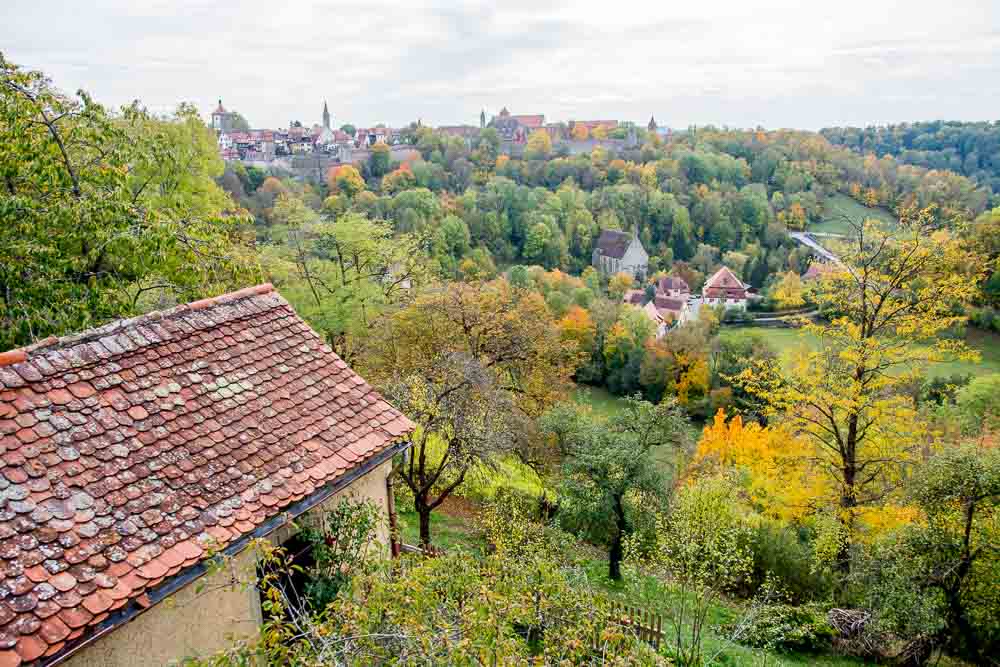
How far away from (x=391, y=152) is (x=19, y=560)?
10915 cm

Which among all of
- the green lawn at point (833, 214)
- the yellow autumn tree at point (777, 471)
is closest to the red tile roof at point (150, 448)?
the yellow autumn tree at point (777, 471)

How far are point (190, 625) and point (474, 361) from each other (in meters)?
11.0

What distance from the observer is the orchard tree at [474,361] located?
47.2ft

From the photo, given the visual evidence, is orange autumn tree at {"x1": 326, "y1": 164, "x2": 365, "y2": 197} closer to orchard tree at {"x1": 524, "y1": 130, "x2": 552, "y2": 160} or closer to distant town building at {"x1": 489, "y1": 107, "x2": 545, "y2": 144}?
orchard tree at {"x1": 524, "y1": 130, "x2": 552, "y2": 160}

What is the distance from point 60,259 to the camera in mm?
9477

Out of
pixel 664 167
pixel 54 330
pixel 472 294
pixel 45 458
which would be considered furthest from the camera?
pixel 664 167

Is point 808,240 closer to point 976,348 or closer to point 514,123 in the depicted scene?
point 976,348

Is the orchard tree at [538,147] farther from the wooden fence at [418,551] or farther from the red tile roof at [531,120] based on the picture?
Answer: the wooden fence at [418,551]

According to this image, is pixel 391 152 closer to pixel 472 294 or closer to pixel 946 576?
pixel 472 294

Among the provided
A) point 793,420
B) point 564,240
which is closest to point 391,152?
point 564,240

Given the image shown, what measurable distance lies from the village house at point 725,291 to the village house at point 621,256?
496 inches

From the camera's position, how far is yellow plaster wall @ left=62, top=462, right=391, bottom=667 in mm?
5031

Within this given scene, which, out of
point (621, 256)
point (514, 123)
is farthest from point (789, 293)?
point (514, 123)

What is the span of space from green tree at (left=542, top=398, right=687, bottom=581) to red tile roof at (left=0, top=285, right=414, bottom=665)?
28.5ft
